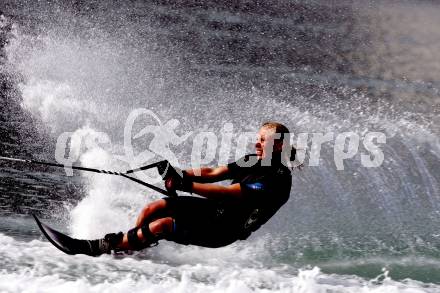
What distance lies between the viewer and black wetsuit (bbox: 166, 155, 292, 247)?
14.5 feet

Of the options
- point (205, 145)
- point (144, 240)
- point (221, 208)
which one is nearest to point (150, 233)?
point (144, 240)

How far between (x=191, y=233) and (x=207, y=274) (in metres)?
0.36

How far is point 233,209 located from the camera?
4.51m


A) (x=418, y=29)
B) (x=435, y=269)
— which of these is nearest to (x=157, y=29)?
(x=418, y=29)

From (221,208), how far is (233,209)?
0.08m

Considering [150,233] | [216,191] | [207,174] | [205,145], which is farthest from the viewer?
[205,145]

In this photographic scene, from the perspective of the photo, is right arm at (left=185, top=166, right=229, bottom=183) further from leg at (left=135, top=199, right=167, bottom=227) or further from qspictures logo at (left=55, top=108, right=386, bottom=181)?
qspictures logo at (left=55, top=108, right=386, bottom=181)

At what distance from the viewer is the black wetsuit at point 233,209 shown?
4414 mm

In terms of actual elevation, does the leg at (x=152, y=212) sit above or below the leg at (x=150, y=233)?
above

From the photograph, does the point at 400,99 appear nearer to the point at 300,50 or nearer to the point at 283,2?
the point at 300,50

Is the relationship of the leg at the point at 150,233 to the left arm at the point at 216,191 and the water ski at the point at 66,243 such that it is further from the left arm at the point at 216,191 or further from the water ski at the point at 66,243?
the left arm at the point at 216,191

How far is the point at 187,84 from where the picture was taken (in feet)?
41.8

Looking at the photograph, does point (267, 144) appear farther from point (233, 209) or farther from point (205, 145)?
point (205, 145)

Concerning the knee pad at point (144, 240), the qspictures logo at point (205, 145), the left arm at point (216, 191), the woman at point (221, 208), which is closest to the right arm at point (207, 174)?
the woman at point (221, 208)
